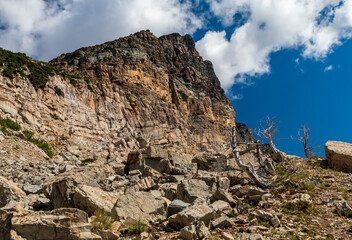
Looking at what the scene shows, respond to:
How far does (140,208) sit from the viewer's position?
666cm

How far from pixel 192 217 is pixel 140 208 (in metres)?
1.66

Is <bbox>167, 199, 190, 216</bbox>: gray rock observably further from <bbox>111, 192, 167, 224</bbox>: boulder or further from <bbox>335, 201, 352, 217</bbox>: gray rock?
<bbox>335, 201, 352, 217</bbox>: gray rock

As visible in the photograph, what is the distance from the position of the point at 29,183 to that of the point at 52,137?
70.4ft

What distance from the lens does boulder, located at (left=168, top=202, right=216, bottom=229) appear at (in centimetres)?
570

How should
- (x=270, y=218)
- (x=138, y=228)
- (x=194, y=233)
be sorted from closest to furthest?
(x=194, y=233), (x=138, y=228), (x=270, y=218)

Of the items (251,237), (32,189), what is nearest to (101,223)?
(251,237)

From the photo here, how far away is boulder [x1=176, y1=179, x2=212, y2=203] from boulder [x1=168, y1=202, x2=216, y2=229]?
182 centimetres

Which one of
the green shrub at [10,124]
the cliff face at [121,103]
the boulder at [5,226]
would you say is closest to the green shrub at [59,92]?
the cliff face at [121,103]

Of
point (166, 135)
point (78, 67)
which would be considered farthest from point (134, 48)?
point (166, 135)

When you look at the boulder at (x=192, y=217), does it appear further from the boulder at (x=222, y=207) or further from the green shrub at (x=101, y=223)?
the green shrub at (x=101, y=223)

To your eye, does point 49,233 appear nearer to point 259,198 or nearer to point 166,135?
point 259,198

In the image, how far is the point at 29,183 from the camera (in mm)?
9797

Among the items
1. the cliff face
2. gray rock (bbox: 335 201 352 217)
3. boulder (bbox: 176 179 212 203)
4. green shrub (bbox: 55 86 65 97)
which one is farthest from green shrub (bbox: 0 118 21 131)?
gray rock (bbox: 335 201 352 217)

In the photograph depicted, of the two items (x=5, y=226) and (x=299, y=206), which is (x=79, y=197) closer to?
(x=5, y=226)
